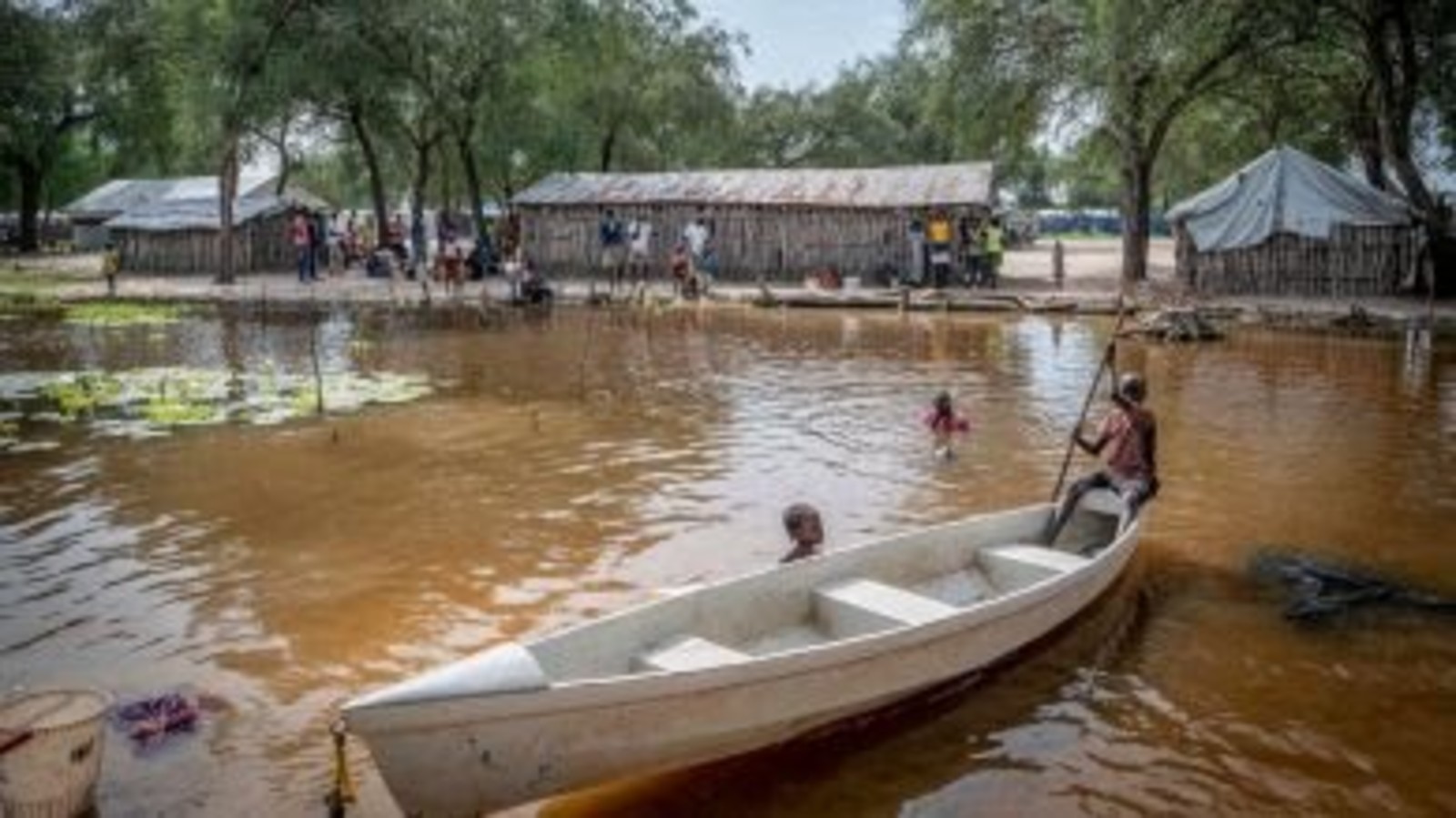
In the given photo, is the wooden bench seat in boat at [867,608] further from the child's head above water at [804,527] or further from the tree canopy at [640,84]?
the tree canopy at [640,84]

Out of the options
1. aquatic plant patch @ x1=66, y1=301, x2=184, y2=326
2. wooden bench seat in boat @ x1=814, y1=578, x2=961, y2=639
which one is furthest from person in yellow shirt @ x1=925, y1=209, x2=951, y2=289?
wooden bench seat in boat @ x1=814, y1=578, x2=961, y2=639

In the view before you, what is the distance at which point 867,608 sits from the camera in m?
8.63

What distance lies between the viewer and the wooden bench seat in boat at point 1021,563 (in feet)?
32.5

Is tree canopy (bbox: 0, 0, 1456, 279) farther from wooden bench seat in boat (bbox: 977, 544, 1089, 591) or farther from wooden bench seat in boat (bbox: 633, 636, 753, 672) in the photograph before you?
wooden bench seat in boat (bbox: 633, 636, 753, 672)

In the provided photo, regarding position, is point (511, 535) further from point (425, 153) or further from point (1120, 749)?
point (425, 153)

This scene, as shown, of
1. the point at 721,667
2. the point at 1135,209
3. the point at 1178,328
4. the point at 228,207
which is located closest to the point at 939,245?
the point at 1135,209

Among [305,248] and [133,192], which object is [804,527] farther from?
[133,192]

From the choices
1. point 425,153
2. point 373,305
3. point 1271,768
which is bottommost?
point 1271,768

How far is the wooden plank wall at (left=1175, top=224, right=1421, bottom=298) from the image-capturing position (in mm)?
30766

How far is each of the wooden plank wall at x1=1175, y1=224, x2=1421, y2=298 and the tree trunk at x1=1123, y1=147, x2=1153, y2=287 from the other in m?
2.68

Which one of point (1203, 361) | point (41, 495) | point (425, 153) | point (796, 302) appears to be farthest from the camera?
point (425, 153)

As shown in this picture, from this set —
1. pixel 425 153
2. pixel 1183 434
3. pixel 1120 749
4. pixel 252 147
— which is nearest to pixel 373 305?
pixel 425 153

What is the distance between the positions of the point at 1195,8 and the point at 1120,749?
23.9m

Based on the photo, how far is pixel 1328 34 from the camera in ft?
96.3
